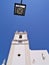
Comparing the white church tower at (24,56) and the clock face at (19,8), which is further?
the white church tower at (24,56)

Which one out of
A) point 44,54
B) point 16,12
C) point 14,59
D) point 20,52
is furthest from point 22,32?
point 16,12

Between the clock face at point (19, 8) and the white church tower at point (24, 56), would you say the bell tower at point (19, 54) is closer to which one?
the white church tower at point (24, 56)

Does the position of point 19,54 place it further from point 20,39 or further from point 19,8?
point 19,8

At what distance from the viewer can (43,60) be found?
1719cm

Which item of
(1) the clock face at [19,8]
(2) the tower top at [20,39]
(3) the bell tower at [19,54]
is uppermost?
(1) the clock face at [19,8]

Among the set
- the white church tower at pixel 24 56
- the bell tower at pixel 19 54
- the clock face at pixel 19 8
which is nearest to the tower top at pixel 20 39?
the white church tower at pixel 24 56

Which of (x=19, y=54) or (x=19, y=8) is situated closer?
(x=19, y=8)

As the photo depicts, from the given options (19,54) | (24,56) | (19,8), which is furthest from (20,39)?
(19,8)

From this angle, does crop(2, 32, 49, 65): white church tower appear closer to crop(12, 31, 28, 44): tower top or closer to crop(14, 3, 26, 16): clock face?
crop(12, 31, 28, 44): tower top

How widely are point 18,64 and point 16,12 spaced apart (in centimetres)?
694

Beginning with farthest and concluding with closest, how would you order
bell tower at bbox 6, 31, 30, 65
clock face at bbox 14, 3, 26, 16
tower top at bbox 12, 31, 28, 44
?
tower top at bbox 12, 31, 28, 44 → bell tower at bbox 6, 31, 30, 65 → clock face at bbox 14, 3, 26, 16

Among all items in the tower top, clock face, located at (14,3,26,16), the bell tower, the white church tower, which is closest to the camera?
clock face, located at (14,3,26,16)

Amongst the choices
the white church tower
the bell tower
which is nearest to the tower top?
the white church tower

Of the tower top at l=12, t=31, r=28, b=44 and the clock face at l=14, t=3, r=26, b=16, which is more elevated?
the clock face at l=14, t=3, r=26, b=16
